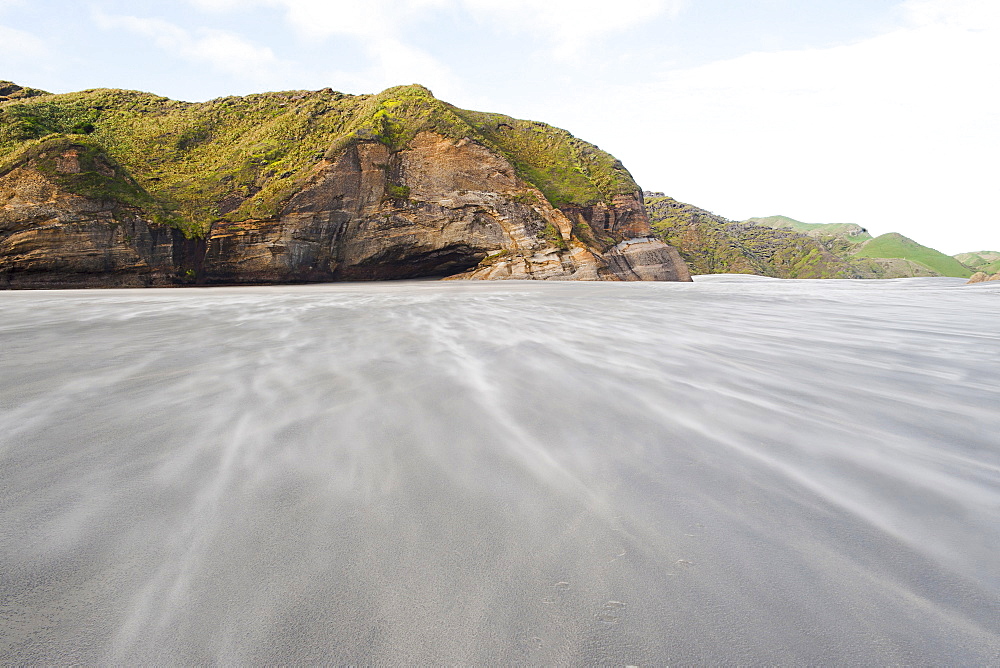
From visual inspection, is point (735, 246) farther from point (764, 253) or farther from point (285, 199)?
point (285, 199)

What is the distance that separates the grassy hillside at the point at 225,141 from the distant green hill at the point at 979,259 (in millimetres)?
112261

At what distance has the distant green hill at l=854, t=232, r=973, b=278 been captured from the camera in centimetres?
8361

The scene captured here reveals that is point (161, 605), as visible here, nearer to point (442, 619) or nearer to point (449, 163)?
point (442, 619)

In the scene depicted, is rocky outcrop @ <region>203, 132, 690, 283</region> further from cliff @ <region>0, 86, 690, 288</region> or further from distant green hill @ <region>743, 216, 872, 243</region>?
distant green hill @ <region>743, 216, 872, 243</region>

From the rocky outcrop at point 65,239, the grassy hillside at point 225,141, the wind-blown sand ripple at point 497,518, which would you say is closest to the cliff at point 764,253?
the grassy hillside at point 225,141

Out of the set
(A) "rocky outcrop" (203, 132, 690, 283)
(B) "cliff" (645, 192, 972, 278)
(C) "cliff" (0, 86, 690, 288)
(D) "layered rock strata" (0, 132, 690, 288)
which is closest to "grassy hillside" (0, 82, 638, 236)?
(C) "cliff" (0, 86, 690, 288)

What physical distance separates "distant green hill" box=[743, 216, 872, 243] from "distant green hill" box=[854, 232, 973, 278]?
633cm

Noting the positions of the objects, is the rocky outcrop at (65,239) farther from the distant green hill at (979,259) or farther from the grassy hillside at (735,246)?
the distant green hill at (979,259)

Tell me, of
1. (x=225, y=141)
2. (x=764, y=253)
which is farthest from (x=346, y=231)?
(x=764, y=253)

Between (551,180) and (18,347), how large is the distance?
96.1ft

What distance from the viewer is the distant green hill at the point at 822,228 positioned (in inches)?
4289

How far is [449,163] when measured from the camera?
24.4 meters

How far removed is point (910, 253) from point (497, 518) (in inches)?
4895

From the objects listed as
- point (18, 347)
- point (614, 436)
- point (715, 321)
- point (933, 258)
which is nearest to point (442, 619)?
point (614, 436)
